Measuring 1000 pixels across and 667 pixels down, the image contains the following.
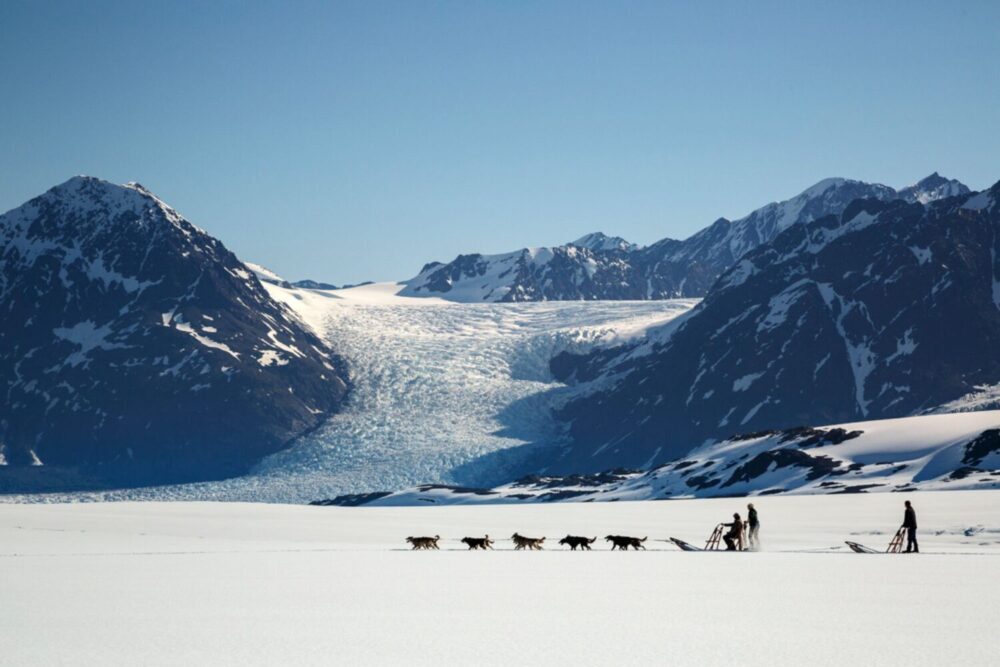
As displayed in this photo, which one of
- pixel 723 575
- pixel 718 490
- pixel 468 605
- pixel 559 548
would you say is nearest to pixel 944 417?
pixel 718 490

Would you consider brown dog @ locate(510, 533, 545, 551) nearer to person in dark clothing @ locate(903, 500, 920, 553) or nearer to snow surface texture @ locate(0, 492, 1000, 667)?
snow surface texture @ locate(0, 492, 1000, 667)

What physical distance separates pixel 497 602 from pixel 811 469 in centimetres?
10266

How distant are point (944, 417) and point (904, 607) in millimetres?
119183

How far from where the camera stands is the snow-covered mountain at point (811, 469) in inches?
4422

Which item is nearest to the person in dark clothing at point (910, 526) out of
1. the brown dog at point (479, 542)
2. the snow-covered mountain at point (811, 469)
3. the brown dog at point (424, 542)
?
the brown dog at point (479, 542)

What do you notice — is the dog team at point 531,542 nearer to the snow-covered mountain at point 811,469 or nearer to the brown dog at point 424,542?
the brown dog at point 424,542

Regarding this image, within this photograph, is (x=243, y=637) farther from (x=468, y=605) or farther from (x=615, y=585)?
(x=615, y=585)

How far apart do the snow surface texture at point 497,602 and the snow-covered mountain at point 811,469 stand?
58645 millimetres

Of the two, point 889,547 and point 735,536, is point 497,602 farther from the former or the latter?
point 889,547

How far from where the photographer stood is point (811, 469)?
12450 cm

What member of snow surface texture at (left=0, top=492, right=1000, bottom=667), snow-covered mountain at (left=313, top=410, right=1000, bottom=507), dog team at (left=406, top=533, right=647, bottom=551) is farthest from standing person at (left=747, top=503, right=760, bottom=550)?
snow-covered mountain at (left=313, top=410, right=1000, bottom=507)

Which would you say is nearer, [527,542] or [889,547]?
[889,547]

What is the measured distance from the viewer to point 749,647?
67.3 feet

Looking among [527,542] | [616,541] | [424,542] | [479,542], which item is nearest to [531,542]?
[527,542]
